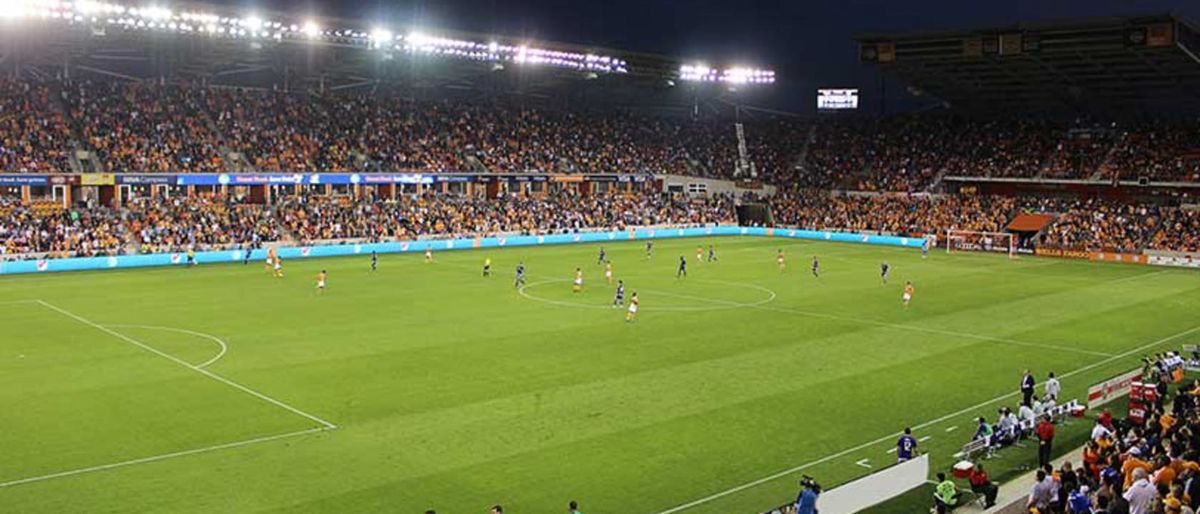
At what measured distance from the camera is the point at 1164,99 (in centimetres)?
7269

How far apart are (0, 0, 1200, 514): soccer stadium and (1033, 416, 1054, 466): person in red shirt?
0.07m

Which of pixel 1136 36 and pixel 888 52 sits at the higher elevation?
pixel 888 52

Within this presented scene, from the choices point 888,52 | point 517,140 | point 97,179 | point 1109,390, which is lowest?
point 1109,390

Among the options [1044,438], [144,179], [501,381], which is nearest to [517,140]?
[144,179]

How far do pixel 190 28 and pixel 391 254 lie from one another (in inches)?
649

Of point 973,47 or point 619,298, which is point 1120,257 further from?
point 619,298

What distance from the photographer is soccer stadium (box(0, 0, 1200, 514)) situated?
18.4 metres

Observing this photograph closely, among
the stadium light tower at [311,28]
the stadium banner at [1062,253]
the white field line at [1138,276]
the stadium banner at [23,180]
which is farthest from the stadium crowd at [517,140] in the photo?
the white field line at [1138,276]

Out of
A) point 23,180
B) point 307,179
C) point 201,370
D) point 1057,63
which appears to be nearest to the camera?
point 201,370

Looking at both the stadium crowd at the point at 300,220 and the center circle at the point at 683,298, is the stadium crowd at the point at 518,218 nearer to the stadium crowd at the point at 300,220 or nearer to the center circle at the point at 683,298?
the stadium crowd at the point at 300,220

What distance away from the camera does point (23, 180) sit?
52531 mm

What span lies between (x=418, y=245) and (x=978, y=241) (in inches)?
1455

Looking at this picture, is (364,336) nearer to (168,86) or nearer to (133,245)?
(133,245)

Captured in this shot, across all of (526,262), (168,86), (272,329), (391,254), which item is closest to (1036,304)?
(526,262)
